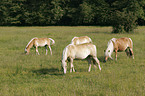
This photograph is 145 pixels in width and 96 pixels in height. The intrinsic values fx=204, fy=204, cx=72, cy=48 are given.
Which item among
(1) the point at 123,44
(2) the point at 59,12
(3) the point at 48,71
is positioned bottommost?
(3) the point at 48,71

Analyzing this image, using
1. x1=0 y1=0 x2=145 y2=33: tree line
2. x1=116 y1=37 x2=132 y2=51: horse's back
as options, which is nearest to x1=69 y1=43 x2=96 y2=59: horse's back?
x1=116 y1=37 x2=132 y2=51: horse's back

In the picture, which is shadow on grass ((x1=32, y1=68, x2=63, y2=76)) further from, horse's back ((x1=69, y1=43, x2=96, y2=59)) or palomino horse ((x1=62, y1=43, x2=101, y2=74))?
horse's back ((x1=69, y1=43, x2=96, y2=59))

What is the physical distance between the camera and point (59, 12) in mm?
56406

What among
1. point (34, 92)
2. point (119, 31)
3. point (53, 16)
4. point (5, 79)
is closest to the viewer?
point (34, 92)

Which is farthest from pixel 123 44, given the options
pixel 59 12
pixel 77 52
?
pixel 59 12

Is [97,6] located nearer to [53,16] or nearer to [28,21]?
[53,16]

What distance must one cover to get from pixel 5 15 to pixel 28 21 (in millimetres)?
→ 6522

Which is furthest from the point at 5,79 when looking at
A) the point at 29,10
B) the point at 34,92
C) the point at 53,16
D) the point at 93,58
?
the point at 29,10

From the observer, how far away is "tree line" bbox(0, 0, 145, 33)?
53031 millimetres

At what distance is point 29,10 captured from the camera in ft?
194

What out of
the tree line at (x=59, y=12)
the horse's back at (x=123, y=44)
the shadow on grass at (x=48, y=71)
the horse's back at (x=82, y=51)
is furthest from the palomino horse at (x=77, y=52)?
the tree line at (x=59, y=12)

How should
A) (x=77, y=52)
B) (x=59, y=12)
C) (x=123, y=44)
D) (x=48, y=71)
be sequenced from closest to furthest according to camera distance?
(x=77, y=52), (x=48, y=71), (x=123, y=44), (x=59, y=12)

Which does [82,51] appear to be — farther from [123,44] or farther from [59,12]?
[59,12]

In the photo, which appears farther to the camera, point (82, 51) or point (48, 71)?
point (48, 71)
